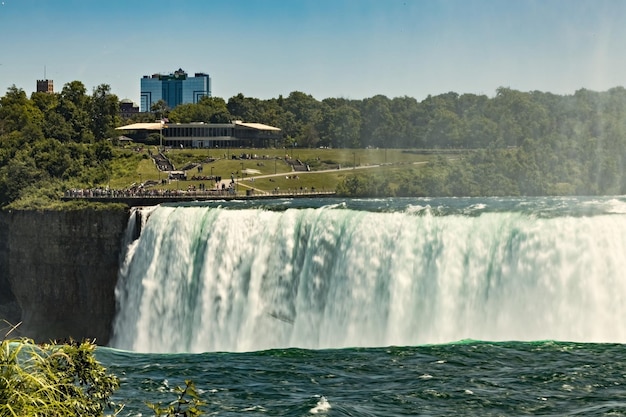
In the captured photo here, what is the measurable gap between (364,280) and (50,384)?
36.9 meters

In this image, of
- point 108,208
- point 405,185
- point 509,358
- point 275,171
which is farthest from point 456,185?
point 509,358

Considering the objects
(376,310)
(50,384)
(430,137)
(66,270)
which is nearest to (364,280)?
(376,310)

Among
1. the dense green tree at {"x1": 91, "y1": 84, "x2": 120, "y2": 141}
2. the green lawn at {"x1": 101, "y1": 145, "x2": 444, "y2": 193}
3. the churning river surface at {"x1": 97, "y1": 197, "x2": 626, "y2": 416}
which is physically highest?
the dense green tree at {"x1": 91, "y1": 84, "x2": 120, "y2": 141}

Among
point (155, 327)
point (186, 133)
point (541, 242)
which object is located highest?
point (186, 133)

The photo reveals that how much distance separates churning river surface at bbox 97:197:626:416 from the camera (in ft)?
110

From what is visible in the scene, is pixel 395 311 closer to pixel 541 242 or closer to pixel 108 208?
pixel 541 242

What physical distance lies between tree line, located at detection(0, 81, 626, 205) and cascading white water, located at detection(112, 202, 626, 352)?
94.5 feet

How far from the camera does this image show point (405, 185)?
97688 mm

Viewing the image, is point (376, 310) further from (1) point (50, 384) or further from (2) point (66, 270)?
(1) point (50, 384)

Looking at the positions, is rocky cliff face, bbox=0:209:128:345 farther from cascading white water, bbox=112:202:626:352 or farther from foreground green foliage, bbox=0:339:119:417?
foreground green foliage, bbox=0:339:119:417

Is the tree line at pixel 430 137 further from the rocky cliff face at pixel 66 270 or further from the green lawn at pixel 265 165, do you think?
the rocky cliff face at pixel 66 270

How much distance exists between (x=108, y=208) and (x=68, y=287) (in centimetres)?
596

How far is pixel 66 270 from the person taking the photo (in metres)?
74.8

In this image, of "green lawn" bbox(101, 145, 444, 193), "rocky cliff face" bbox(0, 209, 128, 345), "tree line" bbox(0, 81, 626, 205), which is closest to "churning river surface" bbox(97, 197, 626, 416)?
"rocky cliff face" bbox(0, 209, 128, 345)
